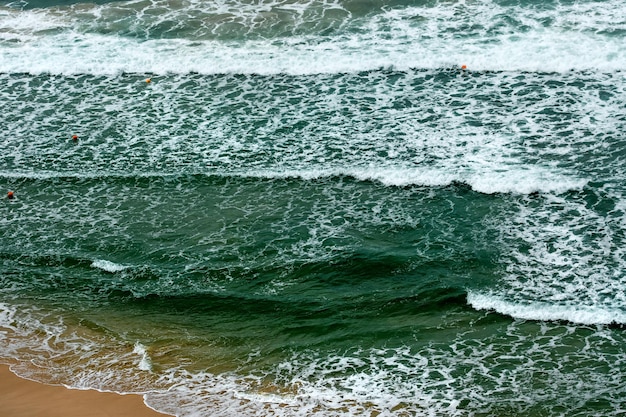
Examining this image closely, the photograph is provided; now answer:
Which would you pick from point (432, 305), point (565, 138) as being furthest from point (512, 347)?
point (565, 138)

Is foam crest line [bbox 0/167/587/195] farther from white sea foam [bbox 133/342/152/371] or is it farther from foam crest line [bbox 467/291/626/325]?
white sea foam [bbox 133/342/152/371]

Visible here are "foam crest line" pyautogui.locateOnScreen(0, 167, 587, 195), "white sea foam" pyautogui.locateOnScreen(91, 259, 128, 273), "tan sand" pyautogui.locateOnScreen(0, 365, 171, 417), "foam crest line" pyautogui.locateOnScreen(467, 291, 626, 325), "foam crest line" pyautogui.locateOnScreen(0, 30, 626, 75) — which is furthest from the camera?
"foam crest line" pyautogui.locateOnScreen(0, 30, 626, 75)

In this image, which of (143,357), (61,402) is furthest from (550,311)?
(61,402)

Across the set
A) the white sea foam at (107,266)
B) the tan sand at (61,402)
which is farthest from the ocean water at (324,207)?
the tan sand at (61,402)

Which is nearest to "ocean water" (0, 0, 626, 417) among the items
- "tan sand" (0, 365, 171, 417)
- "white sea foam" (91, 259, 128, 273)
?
"white sea foam" (91, 259, 128, 273)

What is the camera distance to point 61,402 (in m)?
8.73

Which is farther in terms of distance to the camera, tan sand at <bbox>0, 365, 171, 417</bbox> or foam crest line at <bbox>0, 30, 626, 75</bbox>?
foam crest line at <bbox>0, 30, 626, 75</bbox>

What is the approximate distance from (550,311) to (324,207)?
391 centimetres

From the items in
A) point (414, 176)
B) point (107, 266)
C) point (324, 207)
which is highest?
point (414, 176)

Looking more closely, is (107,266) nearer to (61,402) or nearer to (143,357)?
(143,357)

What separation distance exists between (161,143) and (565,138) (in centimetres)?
701

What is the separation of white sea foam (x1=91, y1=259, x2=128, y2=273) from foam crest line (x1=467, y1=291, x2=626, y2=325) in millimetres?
4809

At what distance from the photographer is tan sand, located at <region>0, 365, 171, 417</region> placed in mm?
8539

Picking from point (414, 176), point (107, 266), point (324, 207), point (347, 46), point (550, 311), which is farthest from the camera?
point (347, 46)
